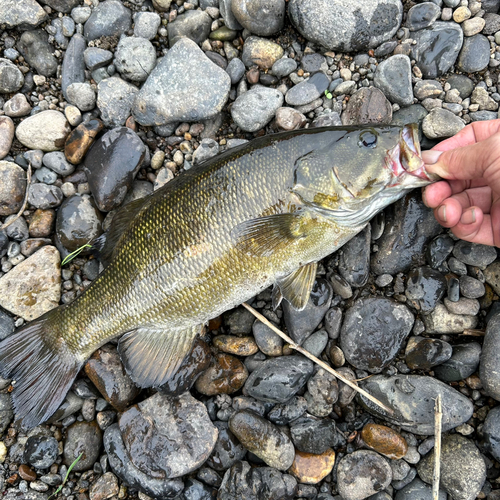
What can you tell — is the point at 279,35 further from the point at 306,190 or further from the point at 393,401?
the point at 393,401

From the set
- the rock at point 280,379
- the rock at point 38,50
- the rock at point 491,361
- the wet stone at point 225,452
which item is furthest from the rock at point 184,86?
the rock at point 491,361

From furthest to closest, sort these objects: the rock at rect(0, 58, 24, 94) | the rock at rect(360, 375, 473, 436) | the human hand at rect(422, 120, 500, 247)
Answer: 1. the rock at rect(0, 58, 24, 94)
2. the rock at rect(360, 375, 473, 436)
3. the human hand at rect(422, 120, 500, 247)

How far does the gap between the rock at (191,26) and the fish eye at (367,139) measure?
215 cm

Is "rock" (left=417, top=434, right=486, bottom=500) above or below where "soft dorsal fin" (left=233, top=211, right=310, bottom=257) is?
below

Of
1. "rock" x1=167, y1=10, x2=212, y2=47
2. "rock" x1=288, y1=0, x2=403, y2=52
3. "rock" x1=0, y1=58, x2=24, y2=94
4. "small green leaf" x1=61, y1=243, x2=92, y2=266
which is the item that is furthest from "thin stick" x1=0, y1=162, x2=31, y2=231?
"rock" x1=288, y1=0, x2=403, y2=52

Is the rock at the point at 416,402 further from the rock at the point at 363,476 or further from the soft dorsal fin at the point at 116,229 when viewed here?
the soft dorsal fin at the point at 116,229

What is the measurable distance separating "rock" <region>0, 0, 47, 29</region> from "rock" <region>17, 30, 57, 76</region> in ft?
0.35

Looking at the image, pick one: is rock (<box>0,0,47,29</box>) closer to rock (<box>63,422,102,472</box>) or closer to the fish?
the fish

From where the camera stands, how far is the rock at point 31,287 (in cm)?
370

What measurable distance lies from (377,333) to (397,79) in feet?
7.90

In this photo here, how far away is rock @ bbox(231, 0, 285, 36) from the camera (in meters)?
3.62

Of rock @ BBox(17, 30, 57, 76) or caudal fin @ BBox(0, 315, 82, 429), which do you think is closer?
caudal fin @ BBox(0, 315, 82, 429)

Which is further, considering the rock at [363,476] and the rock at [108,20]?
the rock at [108,20]

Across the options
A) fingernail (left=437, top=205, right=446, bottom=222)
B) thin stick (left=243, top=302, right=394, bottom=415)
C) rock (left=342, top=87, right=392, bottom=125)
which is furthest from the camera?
rock (left=342, top=87, right=392, bottom=125)
